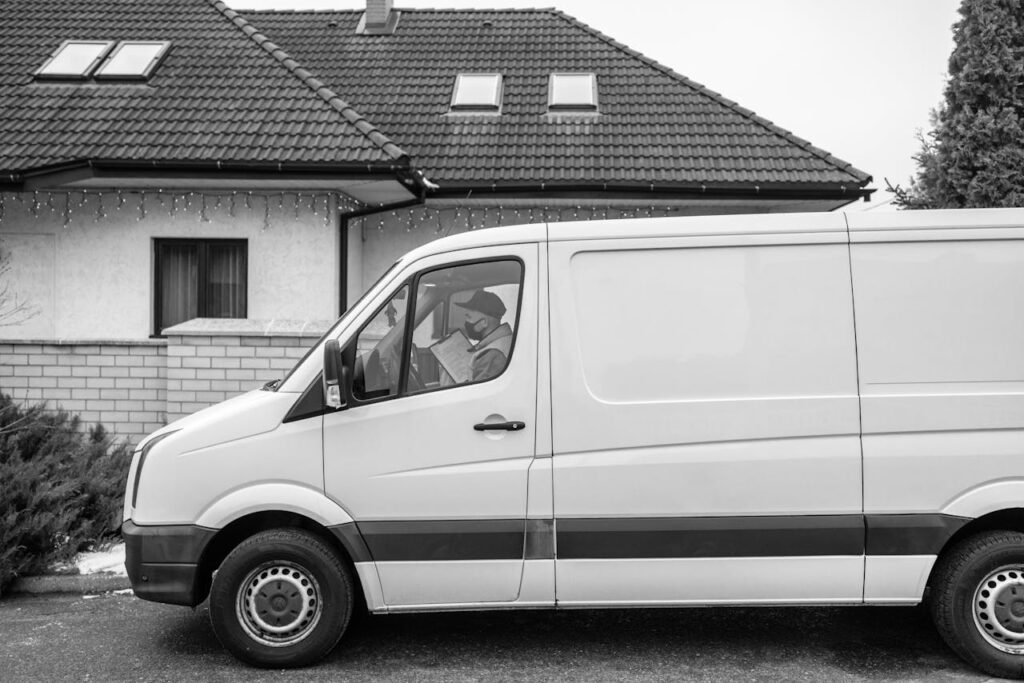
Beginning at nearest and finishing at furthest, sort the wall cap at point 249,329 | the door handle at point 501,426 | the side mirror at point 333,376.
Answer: the side mirror at point 333,376 < the door handle at point 501,426 < the wall cap at point 249,329

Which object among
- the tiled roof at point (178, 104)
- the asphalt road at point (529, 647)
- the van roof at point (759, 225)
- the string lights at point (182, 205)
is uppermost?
the tiled roof at point (178, 104)

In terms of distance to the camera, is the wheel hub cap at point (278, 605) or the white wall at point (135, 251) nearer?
the wheel hub cap at point (278, 605)

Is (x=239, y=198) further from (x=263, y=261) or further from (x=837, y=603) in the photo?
(x=837, y=603)

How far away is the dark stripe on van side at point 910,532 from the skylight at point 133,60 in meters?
10.8

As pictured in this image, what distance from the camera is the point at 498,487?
4.85 m

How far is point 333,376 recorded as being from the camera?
4.75 meters

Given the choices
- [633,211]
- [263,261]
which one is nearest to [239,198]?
[263,261]

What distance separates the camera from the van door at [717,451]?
4.80m

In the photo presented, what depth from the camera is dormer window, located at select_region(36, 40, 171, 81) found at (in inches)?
497

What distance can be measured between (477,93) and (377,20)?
317 cm

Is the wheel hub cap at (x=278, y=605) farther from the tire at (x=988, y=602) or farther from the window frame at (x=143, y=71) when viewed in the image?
the window frame at (x=143, y=71)

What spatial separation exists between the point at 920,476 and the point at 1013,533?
540mm

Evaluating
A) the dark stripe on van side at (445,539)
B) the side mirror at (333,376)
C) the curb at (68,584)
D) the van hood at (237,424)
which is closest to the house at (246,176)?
the curb at (68,584)

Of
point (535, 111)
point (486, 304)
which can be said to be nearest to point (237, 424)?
point (486, 304)
